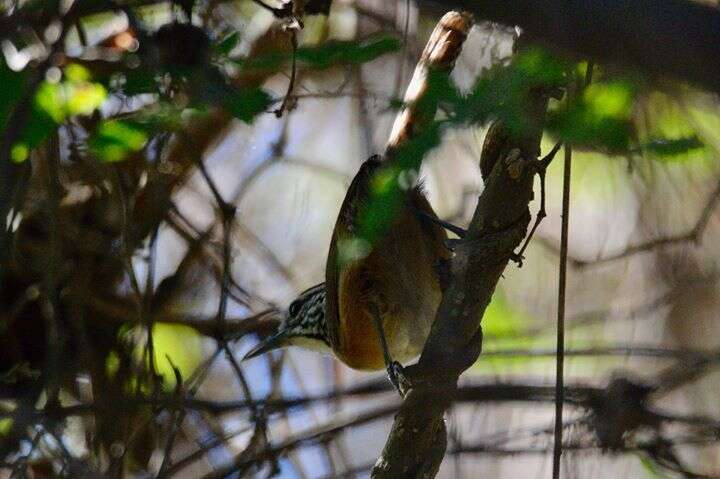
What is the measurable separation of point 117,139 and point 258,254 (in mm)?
2672

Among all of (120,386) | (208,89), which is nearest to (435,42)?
(208,89)

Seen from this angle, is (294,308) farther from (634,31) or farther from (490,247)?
(634,31)

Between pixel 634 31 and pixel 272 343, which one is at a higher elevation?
pixel 272 343

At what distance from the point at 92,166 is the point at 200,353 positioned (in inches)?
47.4

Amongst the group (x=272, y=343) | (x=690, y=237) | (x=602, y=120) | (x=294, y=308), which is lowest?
(x=602, y=120)

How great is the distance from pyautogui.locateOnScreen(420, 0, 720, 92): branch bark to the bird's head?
3.48 metres

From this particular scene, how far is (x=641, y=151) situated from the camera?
1.98 m

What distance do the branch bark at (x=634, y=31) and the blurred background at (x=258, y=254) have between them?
1.05 metres

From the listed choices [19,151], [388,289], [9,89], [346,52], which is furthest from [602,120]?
[388,289]

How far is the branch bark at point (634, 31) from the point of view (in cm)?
112

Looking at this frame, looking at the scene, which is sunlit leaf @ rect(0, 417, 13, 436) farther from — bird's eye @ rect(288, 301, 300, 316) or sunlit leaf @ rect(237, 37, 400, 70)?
bird's eye @ rect(288, 301, 300, 316)

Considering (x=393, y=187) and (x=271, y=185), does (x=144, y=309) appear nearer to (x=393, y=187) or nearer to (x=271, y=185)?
(x=271, y=185)

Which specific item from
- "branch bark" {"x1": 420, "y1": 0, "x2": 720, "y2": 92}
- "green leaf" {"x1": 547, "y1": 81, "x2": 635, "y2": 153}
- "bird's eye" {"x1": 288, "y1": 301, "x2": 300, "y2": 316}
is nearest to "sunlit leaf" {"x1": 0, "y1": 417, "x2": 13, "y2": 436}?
"bird's eye" {"x1": 288, "y1": 301, "x2": 300, "y2": 316}

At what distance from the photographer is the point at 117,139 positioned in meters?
2.53
